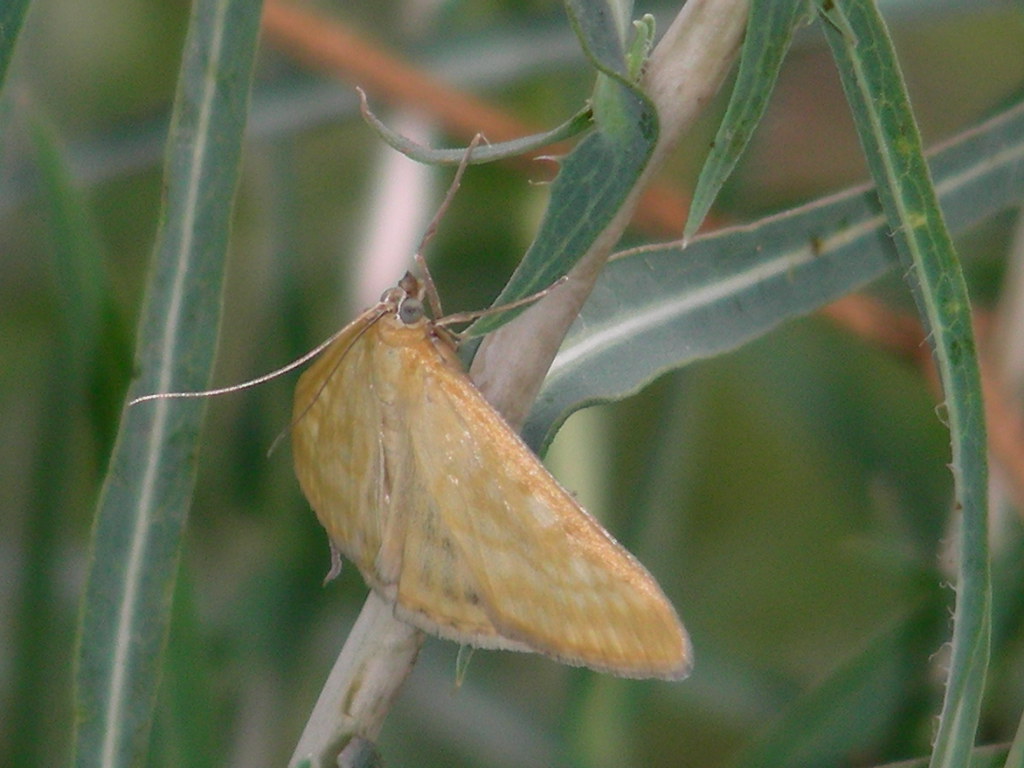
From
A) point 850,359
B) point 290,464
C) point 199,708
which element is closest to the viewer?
point 199,708

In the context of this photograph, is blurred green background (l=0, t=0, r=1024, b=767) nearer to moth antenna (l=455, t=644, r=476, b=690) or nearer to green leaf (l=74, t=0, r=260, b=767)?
green leaf (l=74, t=0, r=260, b=767)

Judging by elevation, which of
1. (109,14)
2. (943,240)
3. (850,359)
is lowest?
(850,359)

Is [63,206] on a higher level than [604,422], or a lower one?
higher

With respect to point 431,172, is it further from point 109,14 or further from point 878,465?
point 109,14

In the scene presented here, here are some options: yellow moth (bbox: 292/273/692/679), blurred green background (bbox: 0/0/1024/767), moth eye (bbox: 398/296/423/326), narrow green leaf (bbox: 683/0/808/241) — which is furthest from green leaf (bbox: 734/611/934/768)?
narrow green leaf (bbox: 683/0/808/241)

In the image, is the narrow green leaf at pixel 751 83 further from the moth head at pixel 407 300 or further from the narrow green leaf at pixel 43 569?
the narrow green leaf at pixel 43 569

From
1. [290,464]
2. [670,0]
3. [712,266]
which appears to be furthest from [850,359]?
[712,266]
